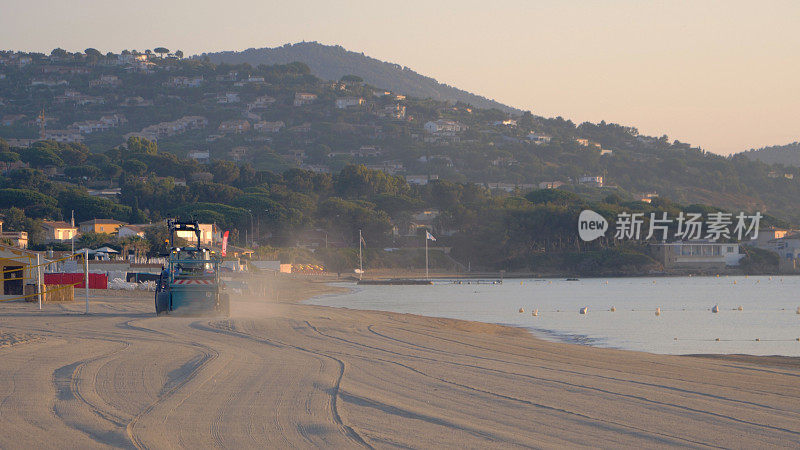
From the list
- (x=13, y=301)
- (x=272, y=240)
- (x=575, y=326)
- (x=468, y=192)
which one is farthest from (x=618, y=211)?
(x=13, y=301)

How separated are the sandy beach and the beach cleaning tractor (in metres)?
4.88

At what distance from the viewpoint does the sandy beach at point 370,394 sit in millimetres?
9227

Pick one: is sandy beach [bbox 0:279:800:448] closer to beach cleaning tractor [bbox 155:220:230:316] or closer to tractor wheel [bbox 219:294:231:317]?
beach cleaning tractor [bbox 155:220:230:316]

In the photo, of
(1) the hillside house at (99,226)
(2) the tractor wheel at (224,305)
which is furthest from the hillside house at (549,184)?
(2) the tractor wheel at (224,305)

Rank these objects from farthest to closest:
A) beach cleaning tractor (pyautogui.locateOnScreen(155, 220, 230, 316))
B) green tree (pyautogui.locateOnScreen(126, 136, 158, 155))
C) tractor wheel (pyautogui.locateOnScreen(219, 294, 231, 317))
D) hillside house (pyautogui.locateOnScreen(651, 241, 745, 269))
A: green tree (pyautogui.locateOnScreen(126, 136, 158, 155)) < hillside house (pyautogui.locateOnScreen(651, 241, 745, 269)) < tractor wheel (pyautogui.locateOnScreen(219, 294, 231, 317)) < beach cleaning tractor (pyautogui.locateOnScreen(155, 220, 230, 316))

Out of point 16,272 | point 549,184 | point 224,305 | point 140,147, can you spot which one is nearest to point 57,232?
point 140,147

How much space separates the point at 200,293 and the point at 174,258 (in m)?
1.34

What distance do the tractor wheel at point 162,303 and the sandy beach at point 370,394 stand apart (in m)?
5.45

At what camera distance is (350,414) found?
10.3 m

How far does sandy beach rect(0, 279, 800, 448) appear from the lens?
9227mm

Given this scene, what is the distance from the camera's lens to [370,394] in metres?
11.7

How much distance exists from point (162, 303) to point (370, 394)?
51.7ft

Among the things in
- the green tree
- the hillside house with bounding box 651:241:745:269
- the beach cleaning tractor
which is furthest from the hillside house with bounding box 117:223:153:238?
the hillside house with bounding box 651:241:745:269

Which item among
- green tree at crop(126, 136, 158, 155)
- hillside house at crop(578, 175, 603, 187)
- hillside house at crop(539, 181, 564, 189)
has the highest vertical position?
green tree at crop(126, 136, 158, 155)
